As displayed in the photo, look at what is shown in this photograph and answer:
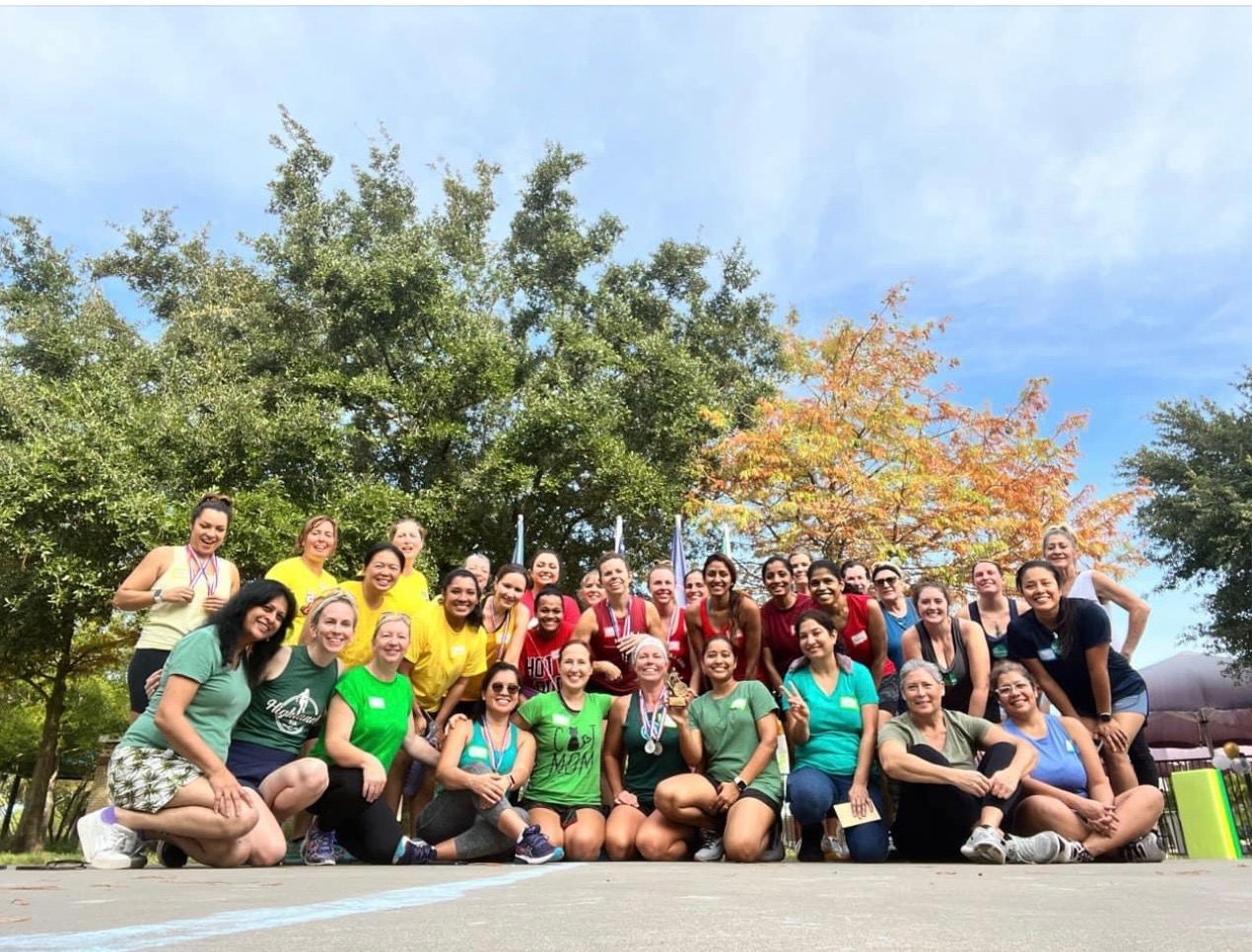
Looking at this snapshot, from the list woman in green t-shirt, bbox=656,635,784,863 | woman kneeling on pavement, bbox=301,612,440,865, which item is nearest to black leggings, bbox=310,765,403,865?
woman kneeling on pavement, bbox=301,612,440,865

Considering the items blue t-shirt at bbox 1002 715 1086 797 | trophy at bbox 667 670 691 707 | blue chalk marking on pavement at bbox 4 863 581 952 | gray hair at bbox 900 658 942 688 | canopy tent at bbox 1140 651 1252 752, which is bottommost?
blue chalk marking on pavement at bbox 4 863 581 952

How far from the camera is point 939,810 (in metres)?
5.09

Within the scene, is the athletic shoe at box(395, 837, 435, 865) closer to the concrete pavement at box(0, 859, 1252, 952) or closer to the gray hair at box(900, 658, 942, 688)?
the concrete pavement at box(0, 859, 1252, 952)

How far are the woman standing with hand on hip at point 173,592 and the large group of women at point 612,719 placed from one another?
0.01m

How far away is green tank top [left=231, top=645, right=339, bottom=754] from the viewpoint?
476 cm

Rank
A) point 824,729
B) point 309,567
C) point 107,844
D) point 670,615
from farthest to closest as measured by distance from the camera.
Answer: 1. point 670,615
2. point 309,567
3. point 824,729
4. point 107,844

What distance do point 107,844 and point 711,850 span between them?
124 inches

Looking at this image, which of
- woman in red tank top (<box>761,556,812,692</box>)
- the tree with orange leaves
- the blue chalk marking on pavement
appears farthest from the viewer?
the tree with orange leaves

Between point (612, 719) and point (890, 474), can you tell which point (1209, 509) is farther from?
point (612, 719)

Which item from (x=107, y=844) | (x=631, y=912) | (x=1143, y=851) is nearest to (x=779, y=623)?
(x=1143, y=851)

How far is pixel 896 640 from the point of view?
6148 mm

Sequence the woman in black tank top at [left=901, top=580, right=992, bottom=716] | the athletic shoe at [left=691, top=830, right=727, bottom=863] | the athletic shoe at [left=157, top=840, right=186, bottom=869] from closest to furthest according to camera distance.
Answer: the athletic shoe at [left=157, top=840, right=186, bottom=869] → the athletic shoe at [left=691, top=830, right=727, bottom=863] → the woman in black tank top at [left=901, top=580, right=992, bottom=716]

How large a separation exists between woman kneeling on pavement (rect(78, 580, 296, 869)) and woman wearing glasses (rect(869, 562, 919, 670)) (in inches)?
150

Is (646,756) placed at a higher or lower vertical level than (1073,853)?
higher
